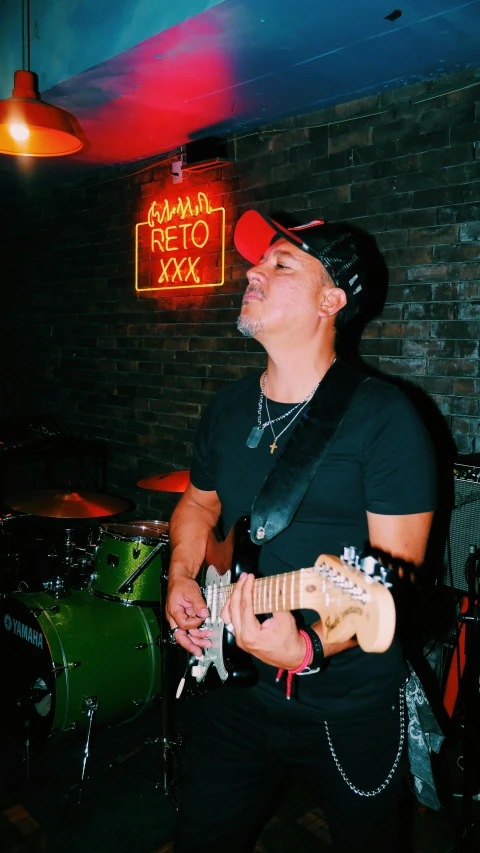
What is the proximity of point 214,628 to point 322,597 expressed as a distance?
2.00 feet

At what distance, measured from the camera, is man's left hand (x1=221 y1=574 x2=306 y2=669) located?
147 centimetres

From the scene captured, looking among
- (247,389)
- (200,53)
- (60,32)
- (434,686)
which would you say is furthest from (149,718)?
(60,32)

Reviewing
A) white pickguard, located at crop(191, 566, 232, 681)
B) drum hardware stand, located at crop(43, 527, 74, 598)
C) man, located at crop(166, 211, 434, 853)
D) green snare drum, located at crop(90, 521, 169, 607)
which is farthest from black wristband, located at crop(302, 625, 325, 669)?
drum hardware stand, located at crop(43, 527, 74, 598)

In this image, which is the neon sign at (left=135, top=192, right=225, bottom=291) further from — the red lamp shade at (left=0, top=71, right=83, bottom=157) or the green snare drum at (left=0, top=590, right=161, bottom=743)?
the green snare drum at (left=0, top=590, right=161, bottom=743)

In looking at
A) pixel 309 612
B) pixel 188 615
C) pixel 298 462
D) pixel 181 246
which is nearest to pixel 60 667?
pixel 188 615

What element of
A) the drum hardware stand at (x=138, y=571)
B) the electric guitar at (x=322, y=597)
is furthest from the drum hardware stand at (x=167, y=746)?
the electric guitar at (x=322, y=597)

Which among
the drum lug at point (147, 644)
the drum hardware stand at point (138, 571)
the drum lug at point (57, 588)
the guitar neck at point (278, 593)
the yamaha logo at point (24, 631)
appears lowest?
the drum lug at point (147, 644)

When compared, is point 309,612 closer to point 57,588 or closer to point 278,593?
point 278,593

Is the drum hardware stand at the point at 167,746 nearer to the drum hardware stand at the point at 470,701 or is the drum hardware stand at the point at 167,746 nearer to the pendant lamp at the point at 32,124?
the drum hardware stand at the point at 470,701

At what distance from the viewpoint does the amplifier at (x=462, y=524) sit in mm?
2703

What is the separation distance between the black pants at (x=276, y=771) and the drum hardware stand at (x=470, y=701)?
949 millimetres

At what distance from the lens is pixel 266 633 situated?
148 cm

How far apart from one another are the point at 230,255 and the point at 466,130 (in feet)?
5.55

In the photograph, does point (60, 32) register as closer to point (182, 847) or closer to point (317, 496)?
point (317, 496)
